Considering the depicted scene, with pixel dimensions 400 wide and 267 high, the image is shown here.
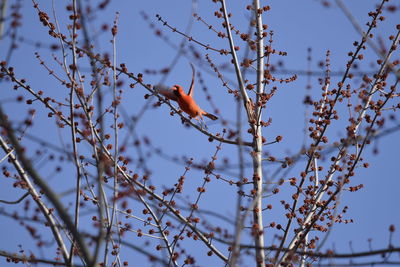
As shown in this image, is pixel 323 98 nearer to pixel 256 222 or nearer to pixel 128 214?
pixel 256 222

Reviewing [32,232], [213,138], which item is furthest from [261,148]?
[32,232]

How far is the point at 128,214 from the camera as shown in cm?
490

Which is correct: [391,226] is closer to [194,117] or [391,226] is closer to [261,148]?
[261,148]

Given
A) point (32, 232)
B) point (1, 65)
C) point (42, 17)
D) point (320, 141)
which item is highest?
point (42, 17)

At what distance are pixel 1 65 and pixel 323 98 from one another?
3411 millimetres

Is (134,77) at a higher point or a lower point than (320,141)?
higher

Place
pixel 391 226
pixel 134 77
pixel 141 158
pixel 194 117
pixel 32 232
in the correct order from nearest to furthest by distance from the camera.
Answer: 1. pixel 141 158
2. pixel 391 226
3. pixel 32 232
4. pixel 134 77
5. pixel 194 117

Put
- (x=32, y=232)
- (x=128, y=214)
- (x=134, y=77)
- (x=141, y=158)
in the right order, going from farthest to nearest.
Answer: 1. (x=134, y=77)
2. (x=128, y=214)
3. (x=32, y=232)
4. (x=141, y=158)

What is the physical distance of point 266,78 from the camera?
219 inches

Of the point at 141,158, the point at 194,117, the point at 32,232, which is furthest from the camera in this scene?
the point at 194,117

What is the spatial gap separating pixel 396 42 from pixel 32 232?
404cm

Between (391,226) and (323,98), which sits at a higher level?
(323,98)

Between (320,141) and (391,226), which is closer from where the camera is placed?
(391,226)

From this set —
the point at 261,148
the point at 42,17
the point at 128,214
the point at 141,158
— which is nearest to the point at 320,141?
the point at 261,148
